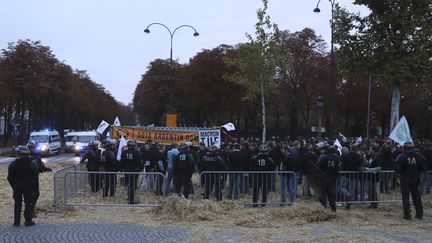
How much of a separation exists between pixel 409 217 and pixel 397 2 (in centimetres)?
1103

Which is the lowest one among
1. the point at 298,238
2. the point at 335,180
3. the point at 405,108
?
the point at 298,238

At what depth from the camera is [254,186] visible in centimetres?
1391

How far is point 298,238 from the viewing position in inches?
395

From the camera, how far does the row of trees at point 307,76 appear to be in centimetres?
2084

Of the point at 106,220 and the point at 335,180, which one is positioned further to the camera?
the point at 335,180

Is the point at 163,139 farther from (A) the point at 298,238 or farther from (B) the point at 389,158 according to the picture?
(A) the point at 298,238

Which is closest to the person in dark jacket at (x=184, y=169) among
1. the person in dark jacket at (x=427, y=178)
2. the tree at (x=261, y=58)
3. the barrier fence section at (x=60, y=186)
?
the barrier fence section at (x=60, y=186)

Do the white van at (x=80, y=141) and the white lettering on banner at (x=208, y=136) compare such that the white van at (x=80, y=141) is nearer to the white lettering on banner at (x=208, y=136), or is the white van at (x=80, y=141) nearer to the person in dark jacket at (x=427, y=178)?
the white lettering on banner at (x=208, y=136)

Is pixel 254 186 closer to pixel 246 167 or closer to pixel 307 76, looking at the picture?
pixel 246 167

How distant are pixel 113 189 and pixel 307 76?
38304 millimetres

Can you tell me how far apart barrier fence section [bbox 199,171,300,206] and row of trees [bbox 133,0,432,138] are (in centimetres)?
886

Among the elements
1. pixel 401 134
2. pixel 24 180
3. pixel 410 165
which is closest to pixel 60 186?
pixel 24 180

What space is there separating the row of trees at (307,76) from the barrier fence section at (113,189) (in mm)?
10790

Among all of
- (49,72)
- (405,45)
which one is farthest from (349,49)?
(49,72)
